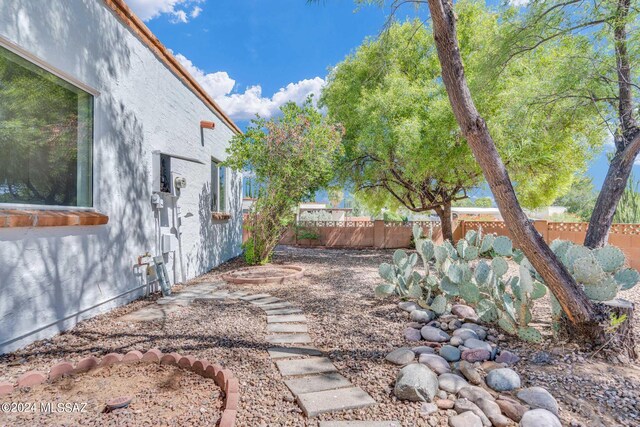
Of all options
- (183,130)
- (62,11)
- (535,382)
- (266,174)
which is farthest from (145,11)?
(535,382)

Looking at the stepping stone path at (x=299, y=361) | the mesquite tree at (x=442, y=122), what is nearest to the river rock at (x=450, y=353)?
the stepping stone path at (x=299, y=361)

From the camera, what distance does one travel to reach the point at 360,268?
8375mm

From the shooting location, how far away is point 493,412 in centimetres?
226

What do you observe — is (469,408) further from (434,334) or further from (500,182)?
(500,182)

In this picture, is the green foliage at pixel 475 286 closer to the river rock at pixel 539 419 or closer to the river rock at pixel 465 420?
the river rock at pixel 539 419

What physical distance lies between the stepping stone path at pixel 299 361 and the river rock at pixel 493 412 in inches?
24.5

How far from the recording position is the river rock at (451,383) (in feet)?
8.37

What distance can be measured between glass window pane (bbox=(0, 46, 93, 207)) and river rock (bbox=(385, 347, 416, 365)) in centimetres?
357

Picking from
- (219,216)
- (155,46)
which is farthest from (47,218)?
(219,216)

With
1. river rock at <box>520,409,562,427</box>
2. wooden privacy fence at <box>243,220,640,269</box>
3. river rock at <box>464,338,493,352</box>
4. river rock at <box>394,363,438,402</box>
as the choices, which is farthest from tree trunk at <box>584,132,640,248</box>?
wooden privacy fence at <box>243,220,640,269</box>

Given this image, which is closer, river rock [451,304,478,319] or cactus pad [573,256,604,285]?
cactus pad [573,256,604,285]

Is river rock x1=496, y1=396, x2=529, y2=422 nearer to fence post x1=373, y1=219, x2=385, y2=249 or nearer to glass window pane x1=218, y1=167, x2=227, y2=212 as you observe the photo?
glass window pane x1=218, y1=167, x2=227, y2=212

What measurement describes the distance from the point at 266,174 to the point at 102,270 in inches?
164

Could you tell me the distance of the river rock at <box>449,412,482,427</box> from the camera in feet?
7.01
